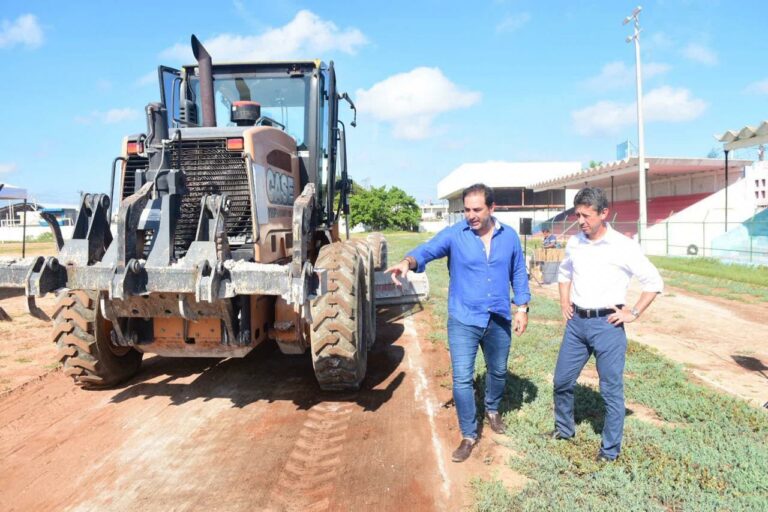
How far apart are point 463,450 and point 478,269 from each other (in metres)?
1.29

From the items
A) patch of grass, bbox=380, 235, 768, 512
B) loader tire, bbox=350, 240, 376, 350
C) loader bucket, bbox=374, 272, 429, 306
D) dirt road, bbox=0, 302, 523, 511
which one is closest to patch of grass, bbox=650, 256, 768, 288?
loader bucket, bbox=374, 272, 429, 306

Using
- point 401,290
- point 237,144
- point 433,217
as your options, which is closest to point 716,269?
point 401,290

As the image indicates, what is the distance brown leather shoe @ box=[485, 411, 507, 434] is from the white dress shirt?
1.15 meters

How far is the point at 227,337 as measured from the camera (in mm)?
4410

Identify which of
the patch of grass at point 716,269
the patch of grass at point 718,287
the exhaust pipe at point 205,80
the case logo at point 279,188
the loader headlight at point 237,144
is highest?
the exhaust pipe at point 205,80

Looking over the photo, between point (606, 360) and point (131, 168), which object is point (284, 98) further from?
point (606, 360)

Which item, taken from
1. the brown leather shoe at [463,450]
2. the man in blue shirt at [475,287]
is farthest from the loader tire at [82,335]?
the brown leather shoe at [463,450]

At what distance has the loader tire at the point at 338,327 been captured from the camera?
174 inches

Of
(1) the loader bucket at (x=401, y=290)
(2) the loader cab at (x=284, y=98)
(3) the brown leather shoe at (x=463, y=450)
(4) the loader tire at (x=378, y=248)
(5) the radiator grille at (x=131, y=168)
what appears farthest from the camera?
(1) the loader bucket at (x=401, y=290)

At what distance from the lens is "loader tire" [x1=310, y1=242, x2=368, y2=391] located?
4.42 metres

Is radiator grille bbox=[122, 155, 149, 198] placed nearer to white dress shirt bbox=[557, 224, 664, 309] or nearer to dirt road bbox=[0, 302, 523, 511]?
dirt road bbox=[0, 302, 523, 511]

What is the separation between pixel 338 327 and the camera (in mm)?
4406

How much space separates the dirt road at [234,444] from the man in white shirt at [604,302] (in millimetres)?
832

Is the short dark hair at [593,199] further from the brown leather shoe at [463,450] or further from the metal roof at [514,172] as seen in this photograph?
the metal roof at [514,172]
